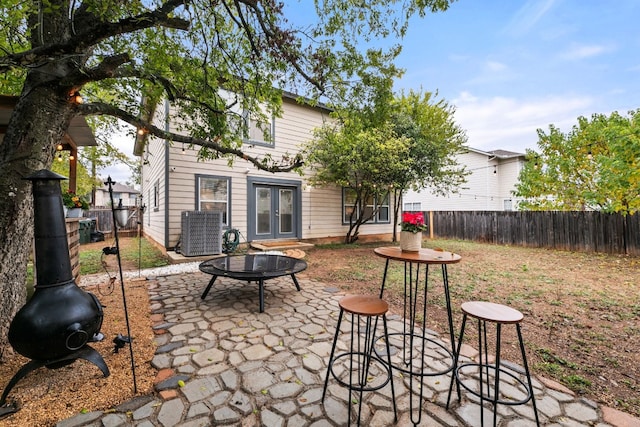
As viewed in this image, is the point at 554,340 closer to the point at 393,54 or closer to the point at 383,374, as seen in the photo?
the point at 383,374

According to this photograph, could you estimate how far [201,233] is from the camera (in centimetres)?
684

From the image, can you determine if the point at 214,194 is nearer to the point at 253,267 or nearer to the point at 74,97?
the point at 253,267

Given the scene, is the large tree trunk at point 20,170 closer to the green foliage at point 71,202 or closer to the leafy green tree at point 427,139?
the green foliage at point 71,202

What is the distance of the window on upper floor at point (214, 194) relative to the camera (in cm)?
777

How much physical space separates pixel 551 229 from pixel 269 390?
11858 mm

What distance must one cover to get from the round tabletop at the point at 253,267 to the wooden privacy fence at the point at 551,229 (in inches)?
402

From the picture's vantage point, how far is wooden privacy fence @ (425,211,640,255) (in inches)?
323

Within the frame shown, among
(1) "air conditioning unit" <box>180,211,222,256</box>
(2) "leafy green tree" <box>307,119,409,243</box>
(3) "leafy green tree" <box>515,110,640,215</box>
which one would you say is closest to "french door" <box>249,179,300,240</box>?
(2) "leafy green tree" <box>307,119,409,243</box>

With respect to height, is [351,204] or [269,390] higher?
[351,204]

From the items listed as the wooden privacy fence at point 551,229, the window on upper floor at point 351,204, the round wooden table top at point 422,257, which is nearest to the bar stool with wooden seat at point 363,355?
the round wooden table top at point 422,257

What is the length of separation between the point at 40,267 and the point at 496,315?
3212mm

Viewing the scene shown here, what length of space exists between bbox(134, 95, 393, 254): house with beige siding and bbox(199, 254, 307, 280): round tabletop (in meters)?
2.88

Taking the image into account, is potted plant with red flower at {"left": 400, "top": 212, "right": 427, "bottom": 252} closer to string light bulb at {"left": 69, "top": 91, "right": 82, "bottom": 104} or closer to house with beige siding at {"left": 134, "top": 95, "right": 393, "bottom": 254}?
string light bulb at {"left": 69, "top": 91, "right": 82, "bottom": 104}

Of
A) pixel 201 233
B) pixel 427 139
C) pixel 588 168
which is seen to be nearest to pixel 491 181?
pixel 588 168
